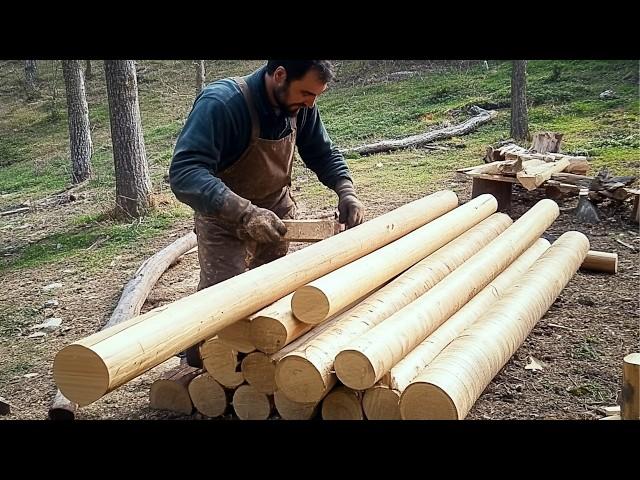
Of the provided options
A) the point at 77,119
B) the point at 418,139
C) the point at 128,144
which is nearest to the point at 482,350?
the point at 128,144

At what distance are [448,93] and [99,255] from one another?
1063cm

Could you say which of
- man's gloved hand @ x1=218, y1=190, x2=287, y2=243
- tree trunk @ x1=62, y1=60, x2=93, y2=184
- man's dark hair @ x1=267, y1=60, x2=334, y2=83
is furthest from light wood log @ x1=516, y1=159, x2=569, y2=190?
tree trunk @ x1=62, y1=60, x2=93, y2=184

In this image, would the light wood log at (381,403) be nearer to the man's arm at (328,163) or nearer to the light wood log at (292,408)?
the light wood log at (292,408)

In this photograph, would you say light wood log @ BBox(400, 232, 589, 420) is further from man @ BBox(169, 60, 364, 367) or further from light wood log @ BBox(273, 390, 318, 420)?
man @ BBox(169, 60, 364, 367)

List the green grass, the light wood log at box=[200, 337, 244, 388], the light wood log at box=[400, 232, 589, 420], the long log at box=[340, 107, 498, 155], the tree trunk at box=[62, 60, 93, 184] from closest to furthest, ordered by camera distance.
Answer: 1. the light wood log at box=[400, 232, 589, 420]
2. the light wood log at box=[200, 337, 244, 388]
3. the green grass
4. the tree trunk at box=[62, 60, 93, 184]
5. the long log at box=[340, 107, 498, 155]

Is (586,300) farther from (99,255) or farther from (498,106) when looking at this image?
(498,106)

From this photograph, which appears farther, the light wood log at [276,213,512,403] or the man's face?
the man's face

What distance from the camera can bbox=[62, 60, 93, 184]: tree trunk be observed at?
1135 centimetres

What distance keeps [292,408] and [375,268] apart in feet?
3.04

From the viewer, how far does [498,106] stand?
1451 cm

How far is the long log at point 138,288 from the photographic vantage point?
371 cm

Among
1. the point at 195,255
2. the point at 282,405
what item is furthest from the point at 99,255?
the point at 282,405

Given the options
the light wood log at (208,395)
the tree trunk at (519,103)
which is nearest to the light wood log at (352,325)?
the light wood log at (208,395)

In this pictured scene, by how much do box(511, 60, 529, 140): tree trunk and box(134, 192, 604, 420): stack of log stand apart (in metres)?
7.67
